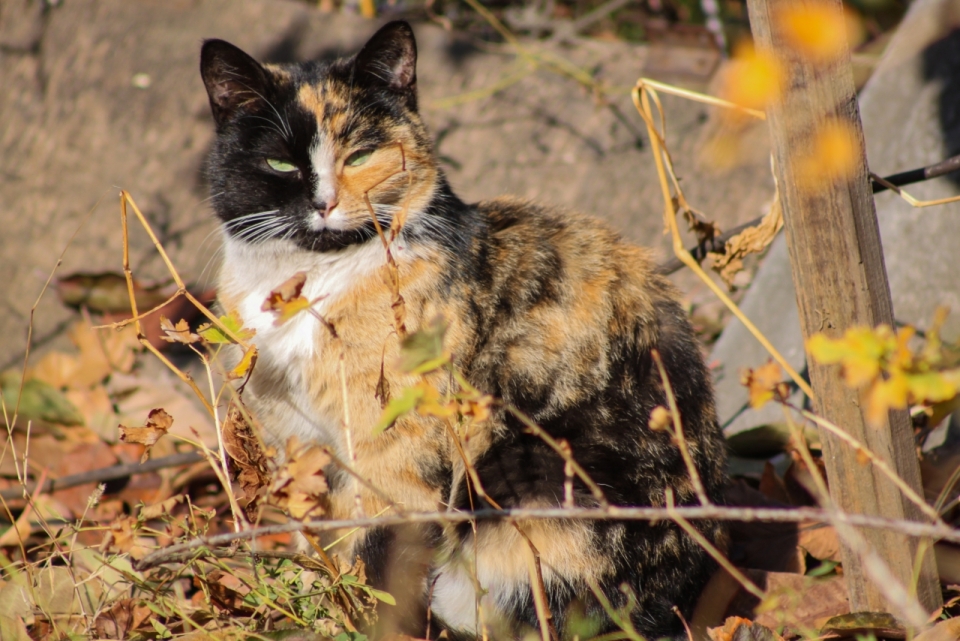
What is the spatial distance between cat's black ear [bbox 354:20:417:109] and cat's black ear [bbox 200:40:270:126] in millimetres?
284

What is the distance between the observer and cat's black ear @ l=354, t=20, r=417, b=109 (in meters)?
2.33

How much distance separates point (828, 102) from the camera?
1.68 m

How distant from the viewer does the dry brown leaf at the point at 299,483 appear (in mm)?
1593

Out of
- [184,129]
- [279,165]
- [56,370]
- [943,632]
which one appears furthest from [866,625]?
[184,129]

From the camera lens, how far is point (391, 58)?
2402mm

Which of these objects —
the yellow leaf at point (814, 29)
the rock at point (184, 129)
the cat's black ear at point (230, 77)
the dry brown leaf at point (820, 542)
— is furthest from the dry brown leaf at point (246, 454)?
the rock at point (184, 129)

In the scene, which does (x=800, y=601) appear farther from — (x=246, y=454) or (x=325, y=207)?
(x=325, y=207)

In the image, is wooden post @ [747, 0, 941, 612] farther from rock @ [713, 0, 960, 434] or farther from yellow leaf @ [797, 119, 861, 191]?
rock @ [713, 0, 960, 434]

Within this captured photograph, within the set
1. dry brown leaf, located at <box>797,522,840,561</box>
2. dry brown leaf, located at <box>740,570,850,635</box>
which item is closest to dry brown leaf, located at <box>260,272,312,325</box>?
dry brown leaf, located at <box>740,570,850,635</box>

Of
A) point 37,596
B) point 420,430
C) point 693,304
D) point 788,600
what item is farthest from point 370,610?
point 693,304

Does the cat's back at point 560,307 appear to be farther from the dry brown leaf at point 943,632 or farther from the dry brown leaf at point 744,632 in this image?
the dry brown leaf at point 943,632

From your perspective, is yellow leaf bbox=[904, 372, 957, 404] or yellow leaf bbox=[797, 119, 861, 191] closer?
yellow leaf bbox=[904, 372, 957, 404]

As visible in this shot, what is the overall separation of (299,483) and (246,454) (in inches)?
16.6

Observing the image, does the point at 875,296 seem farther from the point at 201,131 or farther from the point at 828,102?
the point at 201,131
